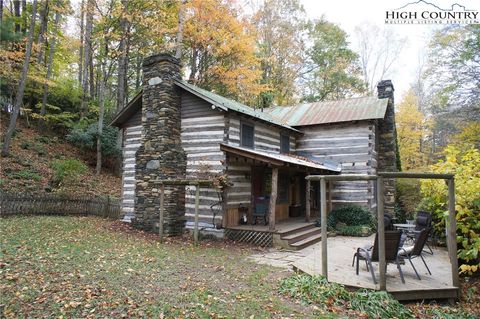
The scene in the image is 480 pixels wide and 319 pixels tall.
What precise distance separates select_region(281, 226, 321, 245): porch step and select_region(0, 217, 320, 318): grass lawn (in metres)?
1.63

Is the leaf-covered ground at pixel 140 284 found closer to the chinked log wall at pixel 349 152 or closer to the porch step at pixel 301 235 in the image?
the porch step at pixel 301 235

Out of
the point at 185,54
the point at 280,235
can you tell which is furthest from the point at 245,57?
the point at 280,235

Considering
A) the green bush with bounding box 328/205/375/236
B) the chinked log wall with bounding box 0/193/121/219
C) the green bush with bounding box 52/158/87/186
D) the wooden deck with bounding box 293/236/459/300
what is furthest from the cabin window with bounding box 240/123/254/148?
the green bush with bounding box 52/158/87/186

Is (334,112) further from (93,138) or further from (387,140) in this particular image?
(93,138)

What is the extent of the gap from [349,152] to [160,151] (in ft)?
32.4

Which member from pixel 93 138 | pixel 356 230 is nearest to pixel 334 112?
pixel 356 230

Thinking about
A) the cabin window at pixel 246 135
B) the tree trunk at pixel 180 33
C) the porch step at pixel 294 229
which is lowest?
the porch step at pixel 294 229

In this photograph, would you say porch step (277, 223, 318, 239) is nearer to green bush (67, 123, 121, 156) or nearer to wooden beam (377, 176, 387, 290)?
wooden beam (377, 176, 387, 290)

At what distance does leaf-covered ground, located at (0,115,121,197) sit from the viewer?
1633cm

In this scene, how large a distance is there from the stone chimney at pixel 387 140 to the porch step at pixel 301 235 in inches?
265

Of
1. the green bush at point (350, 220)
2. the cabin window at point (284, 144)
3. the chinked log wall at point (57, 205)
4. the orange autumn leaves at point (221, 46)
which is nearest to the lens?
the chinked log wall at point (57, 205)

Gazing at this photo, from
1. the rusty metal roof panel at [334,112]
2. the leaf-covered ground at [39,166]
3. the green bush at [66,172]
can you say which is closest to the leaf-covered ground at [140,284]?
the green bush at [66,172]

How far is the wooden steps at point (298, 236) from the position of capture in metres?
11.0

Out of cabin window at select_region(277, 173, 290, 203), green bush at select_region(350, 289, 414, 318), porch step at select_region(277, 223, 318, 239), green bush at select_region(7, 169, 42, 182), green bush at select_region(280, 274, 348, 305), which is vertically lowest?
green bush at select_region(350, 289, 414, 318)
